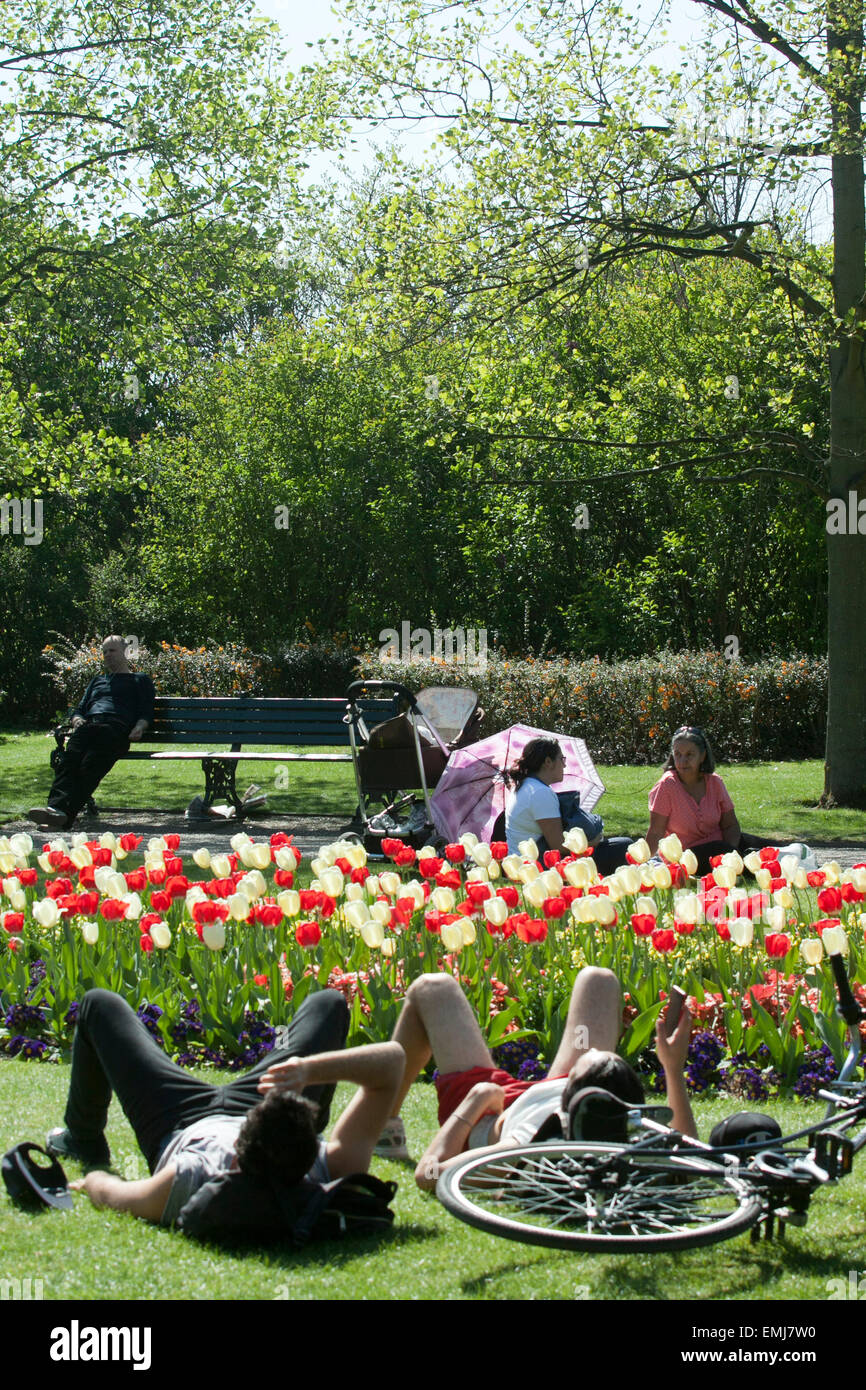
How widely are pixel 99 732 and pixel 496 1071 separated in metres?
8.20

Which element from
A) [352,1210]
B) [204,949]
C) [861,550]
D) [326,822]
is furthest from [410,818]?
[352,1210]

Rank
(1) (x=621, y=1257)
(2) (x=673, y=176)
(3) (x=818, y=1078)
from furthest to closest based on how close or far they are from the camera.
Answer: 1. (2) (x=673, y=176)
2. (3) (x=818, y=1078)
3. (1) (x=621, y=1257)

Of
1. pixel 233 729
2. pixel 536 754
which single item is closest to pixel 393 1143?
pixel 536 754

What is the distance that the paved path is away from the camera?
10.3 m

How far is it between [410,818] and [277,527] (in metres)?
12.8

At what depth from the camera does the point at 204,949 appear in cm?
527

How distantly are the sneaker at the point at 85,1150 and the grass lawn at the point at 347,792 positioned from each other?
714 centimetres

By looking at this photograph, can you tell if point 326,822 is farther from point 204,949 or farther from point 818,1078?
point 818,1078

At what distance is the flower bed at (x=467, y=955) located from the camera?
4605 millimetres

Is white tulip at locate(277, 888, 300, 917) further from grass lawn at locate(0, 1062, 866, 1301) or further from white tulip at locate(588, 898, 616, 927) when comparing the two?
grass lawn at locate(0, 1062, 866, 1301)

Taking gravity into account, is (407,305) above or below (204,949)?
above
